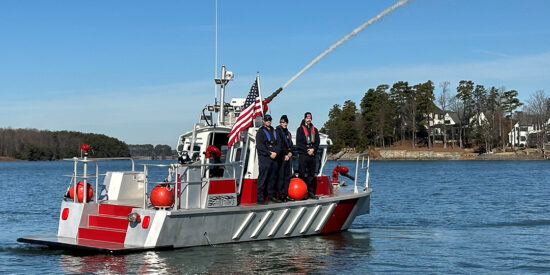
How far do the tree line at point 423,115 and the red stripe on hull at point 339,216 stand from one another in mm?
101994

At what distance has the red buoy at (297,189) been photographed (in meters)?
15.6

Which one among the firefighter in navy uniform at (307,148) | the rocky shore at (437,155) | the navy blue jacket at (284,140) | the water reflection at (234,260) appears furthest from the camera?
the rocky shore at (437,155)

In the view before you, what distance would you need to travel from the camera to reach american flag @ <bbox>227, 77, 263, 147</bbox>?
15336 mm

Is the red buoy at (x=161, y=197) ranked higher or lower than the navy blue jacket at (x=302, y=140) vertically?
lower

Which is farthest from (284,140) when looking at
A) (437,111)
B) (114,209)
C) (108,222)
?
(437,111)

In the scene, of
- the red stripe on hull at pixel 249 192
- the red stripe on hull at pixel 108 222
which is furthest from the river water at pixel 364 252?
the red stripe on hull at pixel 249 192

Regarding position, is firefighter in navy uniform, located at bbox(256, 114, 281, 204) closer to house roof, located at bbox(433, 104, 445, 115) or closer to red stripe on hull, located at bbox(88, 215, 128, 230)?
red stripe on hull, located at bbox(88, 215, 128, 230)

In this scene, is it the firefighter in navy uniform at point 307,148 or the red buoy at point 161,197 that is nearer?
the red buoy at point 161,197

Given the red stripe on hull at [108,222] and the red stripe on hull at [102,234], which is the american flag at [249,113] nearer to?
the red stripe on hull at [108,222]

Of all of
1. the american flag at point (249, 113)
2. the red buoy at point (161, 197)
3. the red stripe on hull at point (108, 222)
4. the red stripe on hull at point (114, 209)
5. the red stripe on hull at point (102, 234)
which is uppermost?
the american flag at point (249, 113)

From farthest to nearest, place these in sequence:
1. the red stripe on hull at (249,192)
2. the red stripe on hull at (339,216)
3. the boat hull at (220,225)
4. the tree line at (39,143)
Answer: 1. the tree line at (39,143)
2. the red stripe on hull at (339,216)
3. the red stripe on hull at (249,192)
4. the boat hull at (220,225)

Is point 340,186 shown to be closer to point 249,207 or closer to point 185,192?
point 249,207

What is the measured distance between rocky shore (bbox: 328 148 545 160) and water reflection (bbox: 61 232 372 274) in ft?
302

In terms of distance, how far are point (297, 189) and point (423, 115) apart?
11500 centimetres
